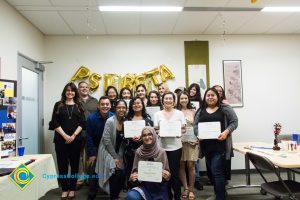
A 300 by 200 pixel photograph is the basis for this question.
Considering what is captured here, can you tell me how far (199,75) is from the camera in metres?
4.66

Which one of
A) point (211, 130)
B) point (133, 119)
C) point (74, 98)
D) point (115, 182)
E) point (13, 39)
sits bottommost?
Answer: point (115, 182)

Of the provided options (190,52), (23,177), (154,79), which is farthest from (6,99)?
(190,52)

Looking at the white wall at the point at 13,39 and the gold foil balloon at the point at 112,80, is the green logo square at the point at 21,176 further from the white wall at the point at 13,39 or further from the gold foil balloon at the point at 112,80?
the gold foil balloon at the point at 112,80

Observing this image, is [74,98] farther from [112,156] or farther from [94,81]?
[94,81]

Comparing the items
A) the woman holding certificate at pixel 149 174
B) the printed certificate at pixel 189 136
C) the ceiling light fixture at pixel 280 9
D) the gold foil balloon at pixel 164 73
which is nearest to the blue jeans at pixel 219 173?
the printed certificate at pixel 189 136

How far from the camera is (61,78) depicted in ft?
14.9

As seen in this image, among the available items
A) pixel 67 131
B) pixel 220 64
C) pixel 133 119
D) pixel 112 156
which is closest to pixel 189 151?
pixel 133 119

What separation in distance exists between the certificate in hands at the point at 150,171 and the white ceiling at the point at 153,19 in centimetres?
214

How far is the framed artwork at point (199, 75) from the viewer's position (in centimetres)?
466

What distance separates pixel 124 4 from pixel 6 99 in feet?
6.25

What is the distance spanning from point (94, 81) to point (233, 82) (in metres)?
2.61

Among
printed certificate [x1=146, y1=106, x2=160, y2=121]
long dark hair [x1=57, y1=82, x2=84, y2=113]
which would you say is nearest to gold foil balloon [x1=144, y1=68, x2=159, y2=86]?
printed certificate [x1=146, y1=106, x2=160, y2=121]

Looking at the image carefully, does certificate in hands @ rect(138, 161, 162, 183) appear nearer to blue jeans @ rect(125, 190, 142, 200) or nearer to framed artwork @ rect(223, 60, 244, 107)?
blue jeans @ rect(125, 190, 142, 200)

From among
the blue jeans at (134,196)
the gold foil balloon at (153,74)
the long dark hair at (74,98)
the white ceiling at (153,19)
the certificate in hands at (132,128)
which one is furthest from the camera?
the gold foil balloon at (153,74)
